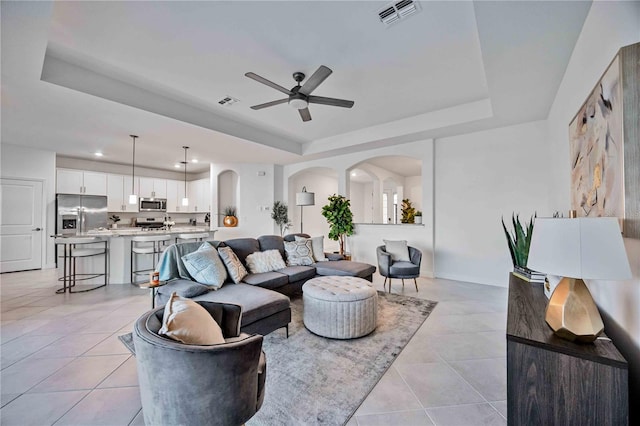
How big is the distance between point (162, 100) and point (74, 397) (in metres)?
3.47

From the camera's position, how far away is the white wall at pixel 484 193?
13.4ft

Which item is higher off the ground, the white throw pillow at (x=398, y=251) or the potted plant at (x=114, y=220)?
the potted plant at (x=114, y=220)

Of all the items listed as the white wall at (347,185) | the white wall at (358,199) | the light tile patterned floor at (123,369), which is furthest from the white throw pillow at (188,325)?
the white wall at (358,199)

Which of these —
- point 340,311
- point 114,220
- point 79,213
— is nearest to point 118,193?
point 114,220

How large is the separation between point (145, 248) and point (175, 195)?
13.1ft

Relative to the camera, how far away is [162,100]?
12.0 feet

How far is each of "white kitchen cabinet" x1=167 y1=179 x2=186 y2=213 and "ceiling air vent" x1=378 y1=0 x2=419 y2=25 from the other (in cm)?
795

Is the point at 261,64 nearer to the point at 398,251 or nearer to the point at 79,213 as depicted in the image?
the point at 398,251

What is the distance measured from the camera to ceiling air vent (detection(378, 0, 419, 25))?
207 centimetres

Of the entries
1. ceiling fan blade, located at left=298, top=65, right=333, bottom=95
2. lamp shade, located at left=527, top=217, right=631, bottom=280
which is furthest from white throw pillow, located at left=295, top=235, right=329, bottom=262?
lamp shade, located at left=527, top=217, right=631, bottom=280

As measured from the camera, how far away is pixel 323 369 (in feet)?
6.78

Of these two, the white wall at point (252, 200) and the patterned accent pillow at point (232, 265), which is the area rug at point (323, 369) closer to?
the patterned accent pillow at point (232, 265)

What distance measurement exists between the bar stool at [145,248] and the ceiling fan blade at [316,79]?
3739 mm

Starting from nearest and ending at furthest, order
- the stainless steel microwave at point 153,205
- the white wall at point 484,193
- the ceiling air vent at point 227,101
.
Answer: the ceiling air vent at point 227,101, the white wall at point 484,193, the stainless steel microwave at point 153,205
